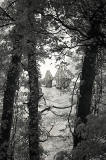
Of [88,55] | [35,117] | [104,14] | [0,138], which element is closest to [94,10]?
[104,14]

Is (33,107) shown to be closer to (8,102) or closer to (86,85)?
(8,102)

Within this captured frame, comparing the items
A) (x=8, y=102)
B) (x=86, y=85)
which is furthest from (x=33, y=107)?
(x=86, y=85)

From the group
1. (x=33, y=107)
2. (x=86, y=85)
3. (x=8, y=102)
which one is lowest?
(x=33, y=107)

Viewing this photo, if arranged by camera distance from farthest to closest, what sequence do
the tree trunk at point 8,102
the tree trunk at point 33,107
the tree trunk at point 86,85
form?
the tree trunk at point 8,102 < the tree trunk at point 33,107 < the tree trunk at point 86,85

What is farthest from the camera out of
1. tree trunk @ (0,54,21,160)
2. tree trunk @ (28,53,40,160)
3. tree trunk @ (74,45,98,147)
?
tree trunk @ (0,54,21,160)

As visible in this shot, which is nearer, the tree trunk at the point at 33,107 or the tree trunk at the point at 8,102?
the tree trunk at the point at 33,107

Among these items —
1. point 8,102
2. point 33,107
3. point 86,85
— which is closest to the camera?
point 86,85

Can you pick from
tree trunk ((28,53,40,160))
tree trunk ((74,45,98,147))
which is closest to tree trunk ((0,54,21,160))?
tree trunk ((28,53,40,160))

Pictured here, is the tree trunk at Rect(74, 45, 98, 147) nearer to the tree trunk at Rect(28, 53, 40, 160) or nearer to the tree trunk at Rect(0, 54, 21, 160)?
the tree trunk at Rect(28, 53, 40, 160)

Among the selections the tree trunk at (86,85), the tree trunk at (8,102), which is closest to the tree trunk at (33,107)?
the tree trunk at (8,102)

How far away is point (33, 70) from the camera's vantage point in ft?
34.8

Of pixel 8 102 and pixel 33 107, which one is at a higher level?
pixel 8 102

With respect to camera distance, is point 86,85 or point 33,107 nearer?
point 86,85

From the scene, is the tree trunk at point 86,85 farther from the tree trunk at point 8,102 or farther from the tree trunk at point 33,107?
the tree trunk at point 8,102
